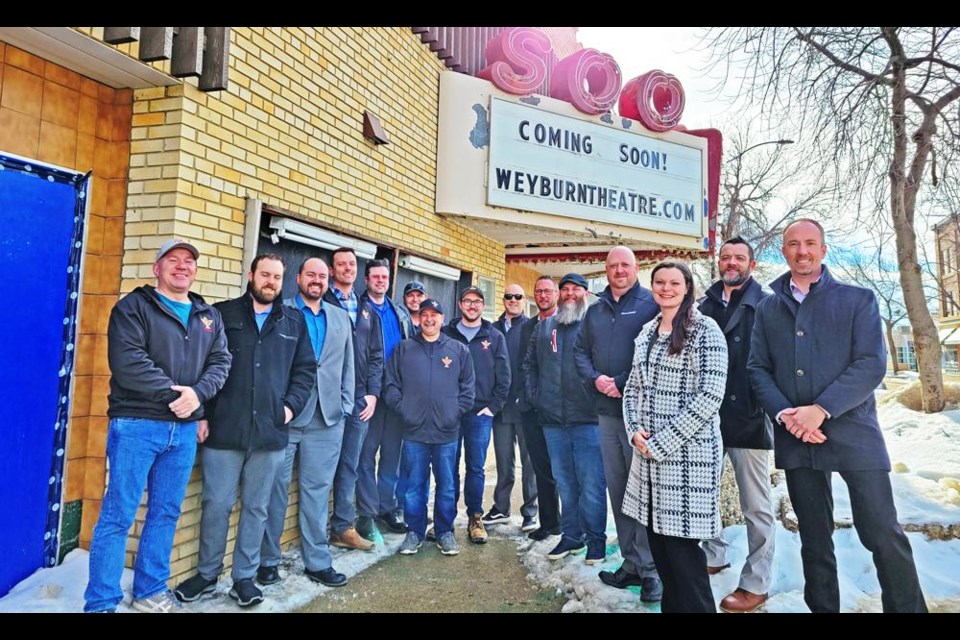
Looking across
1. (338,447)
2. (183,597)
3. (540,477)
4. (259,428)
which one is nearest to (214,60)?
(259,428)

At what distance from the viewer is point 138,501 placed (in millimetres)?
3064

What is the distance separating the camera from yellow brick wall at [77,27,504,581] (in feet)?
11.6

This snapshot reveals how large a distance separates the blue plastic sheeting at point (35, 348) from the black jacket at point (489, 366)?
2767 millimetres

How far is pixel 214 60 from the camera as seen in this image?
3514mm

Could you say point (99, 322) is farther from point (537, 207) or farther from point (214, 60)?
point (537, 207)

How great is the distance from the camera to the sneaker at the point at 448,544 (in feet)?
14.1

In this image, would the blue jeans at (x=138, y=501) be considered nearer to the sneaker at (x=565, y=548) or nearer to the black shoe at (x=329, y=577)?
the black shoe at (x=329, y=577)

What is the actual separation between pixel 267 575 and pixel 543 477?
228 cm

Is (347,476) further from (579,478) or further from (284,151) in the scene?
(284,151)

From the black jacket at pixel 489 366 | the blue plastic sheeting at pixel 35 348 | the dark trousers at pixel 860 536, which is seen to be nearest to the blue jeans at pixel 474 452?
the black jacket at pixel 489 366

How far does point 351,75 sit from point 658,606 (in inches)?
193

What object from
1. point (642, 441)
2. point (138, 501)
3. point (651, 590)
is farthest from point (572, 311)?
point (138, 501)

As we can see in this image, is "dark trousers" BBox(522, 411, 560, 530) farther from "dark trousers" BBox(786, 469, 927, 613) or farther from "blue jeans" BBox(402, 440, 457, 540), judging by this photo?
"dark trousers" BBox(786, 469, 927, 613)

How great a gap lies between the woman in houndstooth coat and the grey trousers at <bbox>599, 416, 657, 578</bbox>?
616 mm
